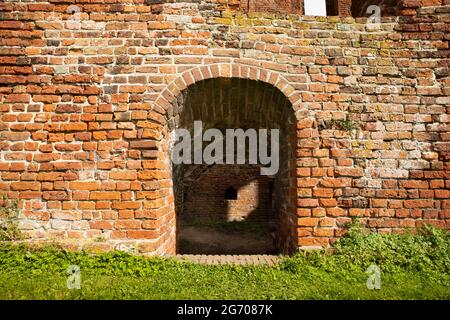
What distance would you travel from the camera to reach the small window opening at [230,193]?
11156 millimetres

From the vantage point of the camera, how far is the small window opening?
11.2 m

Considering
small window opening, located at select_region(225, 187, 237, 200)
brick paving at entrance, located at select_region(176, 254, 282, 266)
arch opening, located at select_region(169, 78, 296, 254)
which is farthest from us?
small window opening, located at select_region(225, 187, 237, 200)

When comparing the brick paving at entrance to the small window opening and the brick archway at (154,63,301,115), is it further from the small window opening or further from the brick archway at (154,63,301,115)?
the small window opening

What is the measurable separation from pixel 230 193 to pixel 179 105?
7.99m

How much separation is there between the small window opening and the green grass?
7.91 meters

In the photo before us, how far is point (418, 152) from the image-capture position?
340cm

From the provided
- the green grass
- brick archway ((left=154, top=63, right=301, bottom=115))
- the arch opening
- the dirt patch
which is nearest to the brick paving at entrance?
the green grass

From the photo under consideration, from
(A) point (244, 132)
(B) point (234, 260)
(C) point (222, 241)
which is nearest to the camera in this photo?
(B) point (234, 260)

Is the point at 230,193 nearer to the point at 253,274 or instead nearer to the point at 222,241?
the point at 222,241

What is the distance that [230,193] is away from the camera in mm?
11250

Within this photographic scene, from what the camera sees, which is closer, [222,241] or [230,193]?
[222,241]

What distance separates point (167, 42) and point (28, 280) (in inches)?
113

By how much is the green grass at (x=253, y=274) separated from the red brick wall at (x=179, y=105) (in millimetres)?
195

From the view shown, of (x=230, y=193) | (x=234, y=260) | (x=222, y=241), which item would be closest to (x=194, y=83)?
(x=234, y=260)
